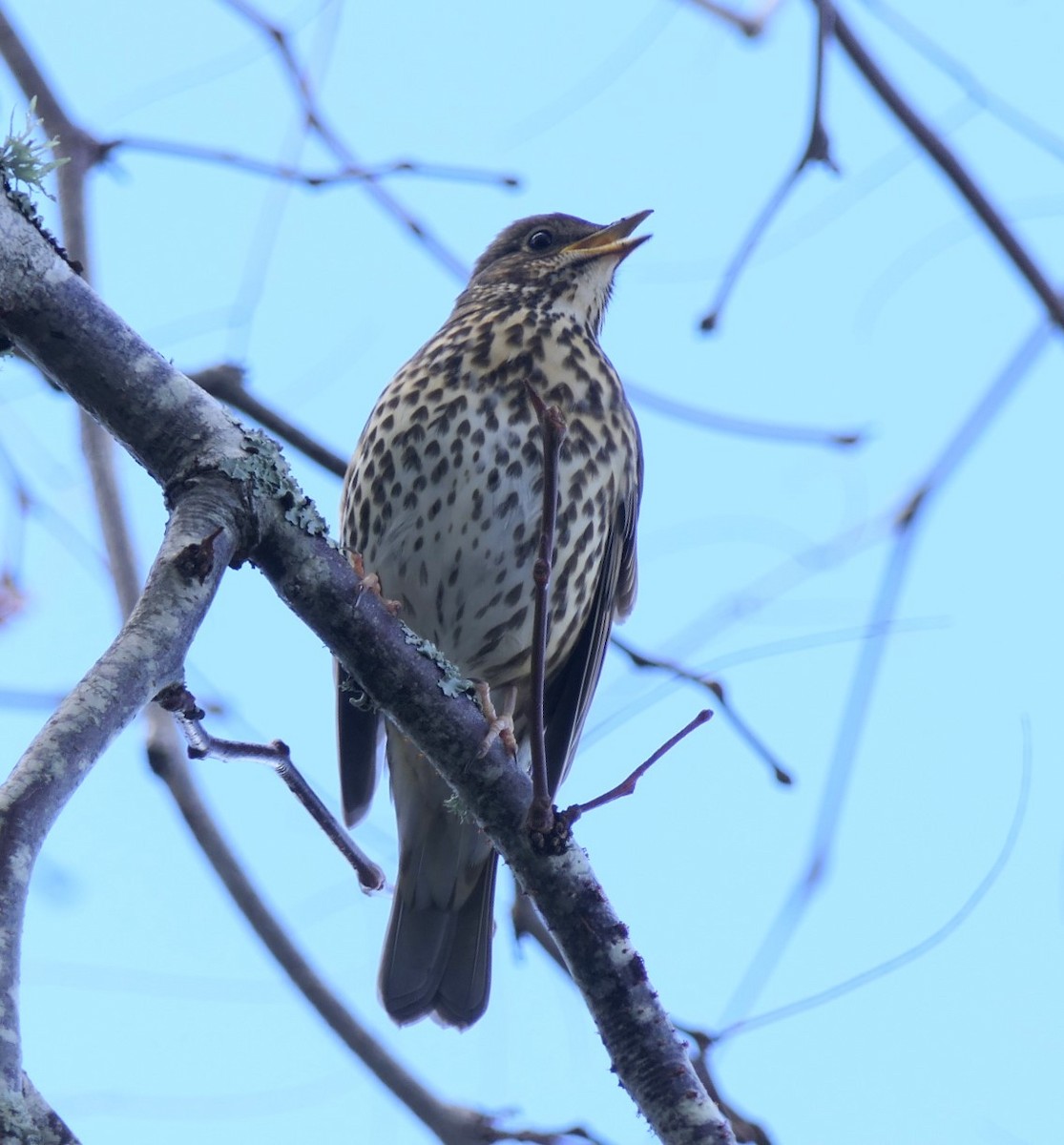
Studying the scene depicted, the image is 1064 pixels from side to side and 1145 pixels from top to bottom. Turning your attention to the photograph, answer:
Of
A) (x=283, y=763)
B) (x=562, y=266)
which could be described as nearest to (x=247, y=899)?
(x=283, y=763)

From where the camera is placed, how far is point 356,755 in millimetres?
4445

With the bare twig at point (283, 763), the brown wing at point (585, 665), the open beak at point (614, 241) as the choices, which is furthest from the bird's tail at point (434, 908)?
the open beak at point (614, 241)

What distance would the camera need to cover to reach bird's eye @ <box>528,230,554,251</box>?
220 inches

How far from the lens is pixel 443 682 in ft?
9.09

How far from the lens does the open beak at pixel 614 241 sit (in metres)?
5.23

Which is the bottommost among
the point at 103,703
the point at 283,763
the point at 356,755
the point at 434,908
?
the point at 103,703

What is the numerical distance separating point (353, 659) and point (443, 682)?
0.19m

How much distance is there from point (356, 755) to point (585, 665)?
727mm

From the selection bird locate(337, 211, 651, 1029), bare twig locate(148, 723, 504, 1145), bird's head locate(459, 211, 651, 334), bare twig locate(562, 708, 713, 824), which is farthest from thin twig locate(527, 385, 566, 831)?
bird's head locate(459, 211, 651, 334)

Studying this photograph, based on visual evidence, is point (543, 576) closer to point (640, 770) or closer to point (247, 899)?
point (640, 770)

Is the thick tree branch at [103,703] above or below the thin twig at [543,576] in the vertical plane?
below

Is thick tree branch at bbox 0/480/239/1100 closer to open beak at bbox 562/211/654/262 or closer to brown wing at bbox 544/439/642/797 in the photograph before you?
brown wing at bbox 544/439/642/797

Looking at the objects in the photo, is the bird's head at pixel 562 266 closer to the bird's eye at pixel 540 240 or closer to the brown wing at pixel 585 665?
the bird's eye at pixel 540 240

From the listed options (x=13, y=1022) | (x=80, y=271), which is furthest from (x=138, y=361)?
(x=13, y=1022)
